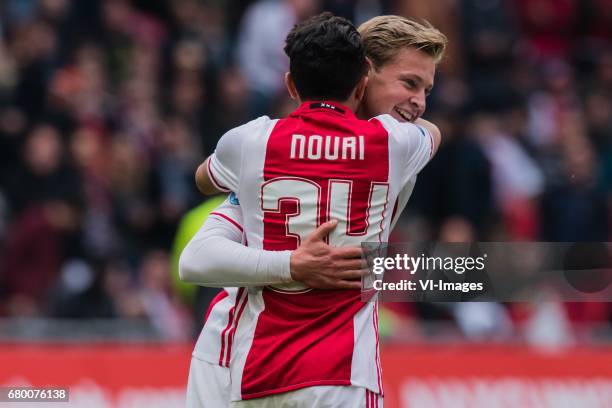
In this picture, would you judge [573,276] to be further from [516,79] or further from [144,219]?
[516,79]

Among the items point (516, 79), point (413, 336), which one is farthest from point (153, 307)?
point (516, 79)

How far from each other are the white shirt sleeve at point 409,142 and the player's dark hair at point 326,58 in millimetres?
175

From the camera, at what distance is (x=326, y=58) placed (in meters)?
4.16

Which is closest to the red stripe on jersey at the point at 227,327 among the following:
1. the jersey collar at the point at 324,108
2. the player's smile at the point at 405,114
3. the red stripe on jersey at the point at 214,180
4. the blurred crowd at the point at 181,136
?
the red stripe on jersey at the point at 214,180

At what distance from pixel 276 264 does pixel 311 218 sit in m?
0.18

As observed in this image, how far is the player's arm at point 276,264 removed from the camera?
4.09m

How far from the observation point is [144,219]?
10766 mm

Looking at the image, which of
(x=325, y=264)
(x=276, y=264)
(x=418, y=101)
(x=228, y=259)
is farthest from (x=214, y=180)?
(x=418, y=101)

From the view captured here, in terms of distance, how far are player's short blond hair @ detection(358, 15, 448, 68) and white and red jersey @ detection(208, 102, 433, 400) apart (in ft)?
1.38

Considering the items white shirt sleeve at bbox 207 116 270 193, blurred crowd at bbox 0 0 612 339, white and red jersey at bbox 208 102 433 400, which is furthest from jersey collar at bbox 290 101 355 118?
blurred crowd at bbox 0 0 612 339

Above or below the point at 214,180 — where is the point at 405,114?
above

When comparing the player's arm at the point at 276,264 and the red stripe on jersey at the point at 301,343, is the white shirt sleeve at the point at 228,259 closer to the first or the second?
the player's arm at the point at 276,264

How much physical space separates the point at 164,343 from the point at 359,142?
16.4ft

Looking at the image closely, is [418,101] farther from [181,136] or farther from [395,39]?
[181,136]
